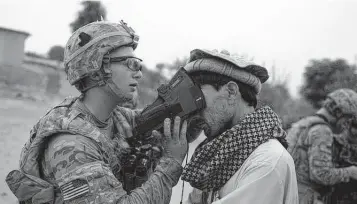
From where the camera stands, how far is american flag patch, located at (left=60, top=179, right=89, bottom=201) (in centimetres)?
223

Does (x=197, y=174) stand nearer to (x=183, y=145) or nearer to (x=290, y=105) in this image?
(x=183, y=145)

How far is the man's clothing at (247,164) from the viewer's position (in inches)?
81.5

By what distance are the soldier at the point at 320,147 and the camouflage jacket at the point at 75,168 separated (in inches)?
119

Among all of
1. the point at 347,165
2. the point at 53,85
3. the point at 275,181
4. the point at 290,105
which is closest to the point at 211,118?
the point at 275,181

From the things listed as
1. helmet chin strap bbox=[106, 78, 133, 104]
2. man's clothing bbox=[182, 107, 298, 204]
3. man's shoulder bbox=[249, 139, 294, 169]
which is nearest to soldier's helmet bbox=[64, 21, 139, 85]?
helmet chin strap bbox=[106, 78, 133, 104]

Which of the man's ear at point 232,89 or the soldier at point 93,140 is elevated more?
the man's ear at point 232,89

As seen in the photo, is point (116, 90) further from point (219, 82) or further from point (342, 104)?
point (342, 104)

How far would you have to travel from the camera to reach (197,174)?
237 cm

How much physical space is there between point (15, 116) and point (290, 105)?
13.2 m

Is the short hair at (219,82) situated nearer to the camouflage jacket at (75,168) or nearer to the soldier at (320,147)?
the camouflage jacket at (75,168)

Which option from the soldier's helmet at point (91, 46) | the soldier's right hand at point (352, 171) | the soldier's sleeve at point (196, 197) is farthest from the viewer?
the soldier's right hand at point (352, 171)

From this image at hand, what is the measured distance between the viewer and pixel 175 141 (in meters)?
2.47

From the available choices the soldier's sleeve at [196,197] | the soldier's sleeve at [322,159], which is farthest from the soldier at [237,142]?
the soldier's sleeve at [322,159]

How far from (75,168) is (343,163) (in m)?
4.20
